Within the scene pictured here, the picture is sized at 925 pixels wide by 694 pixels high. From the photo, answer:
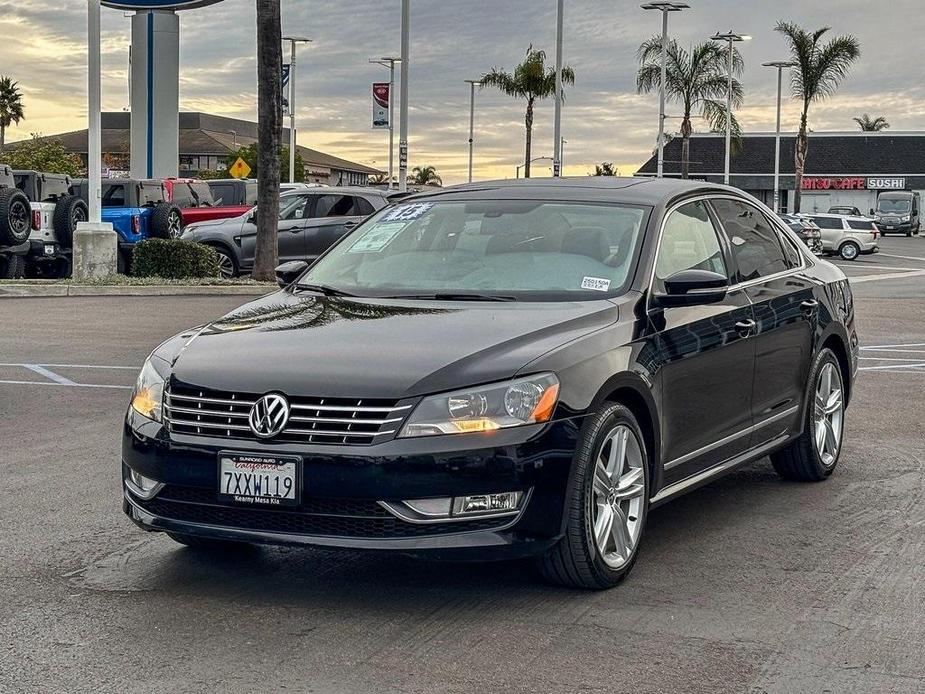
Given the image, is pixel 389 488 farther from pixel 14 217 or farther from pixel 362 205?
pixel 362 205

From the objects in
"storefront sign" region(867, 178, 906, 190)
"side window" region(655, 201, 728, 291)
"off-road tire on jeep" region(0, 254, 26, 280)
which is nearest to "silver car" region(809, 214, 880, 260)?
"off-road tire on jeep" region(0, 254, 26, 280)

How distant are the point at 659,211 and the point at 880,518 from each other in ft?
6.02

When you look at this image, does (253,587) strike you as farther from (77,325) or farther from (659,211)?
(77,325)

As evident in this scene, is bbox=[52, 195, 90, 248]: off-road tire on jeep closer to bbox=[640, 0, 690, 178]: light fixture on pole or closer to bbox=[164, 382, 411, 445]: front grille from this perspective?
bbox=[164, 382, 411, 445]: front grille

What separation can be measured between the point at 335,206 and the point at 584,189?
18.7m

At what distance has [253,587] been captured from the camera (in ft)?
17.6

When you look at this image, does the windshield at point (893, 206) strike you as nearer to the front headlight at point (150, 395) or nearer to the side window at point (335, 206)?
the side window at point (335, 206)

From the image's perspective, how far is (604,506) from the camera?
17.5ft

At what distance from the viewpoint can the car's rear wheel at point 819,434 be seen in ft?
24.5

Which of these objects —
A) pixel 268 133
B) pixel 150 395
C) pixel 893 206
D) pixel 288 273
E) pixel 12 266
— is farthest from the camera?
pixel 893 206

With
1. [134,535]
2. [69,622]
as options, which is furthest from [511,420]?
[134,535]

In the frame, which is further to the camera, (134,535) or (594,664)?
(134,535)

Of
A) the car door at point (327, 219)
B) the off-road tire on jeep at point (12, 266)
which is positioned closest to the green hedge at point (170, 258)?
the off-road tire on jeep at point (12, 266)

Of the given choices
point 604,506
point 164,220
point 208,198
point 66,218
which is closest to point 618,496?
point 604,506
